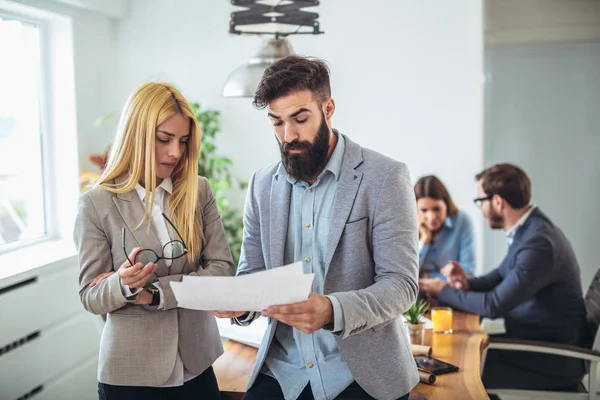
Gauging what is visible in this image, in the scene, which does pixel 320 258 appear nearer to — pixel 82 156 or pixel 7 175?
pixel 7 175

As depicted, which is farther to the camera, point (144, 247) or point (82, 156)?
point (82, 156)

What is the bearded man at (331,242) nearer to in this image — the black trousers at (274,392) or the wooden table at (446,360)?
the black trousers at (274,392)

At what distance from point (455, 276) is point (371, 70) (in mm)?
1661

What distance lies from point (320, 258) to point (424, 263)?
1.76 meters

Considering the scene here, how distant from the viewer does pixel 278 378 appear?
70.1 inches

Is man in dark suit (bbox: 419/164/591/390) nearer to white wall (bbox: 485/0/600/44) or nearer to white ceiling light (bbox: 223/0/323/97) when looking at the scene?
white ceiling light (bbox: 223/0/323/97)

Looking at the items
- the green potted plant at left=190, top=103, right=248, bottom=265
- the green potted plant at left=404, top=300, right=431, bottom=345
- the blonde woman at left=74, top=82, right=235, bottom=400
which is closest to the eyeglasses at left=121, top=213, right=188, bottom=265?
the blonde woman at left=74, top=82, right=235, bottom=400

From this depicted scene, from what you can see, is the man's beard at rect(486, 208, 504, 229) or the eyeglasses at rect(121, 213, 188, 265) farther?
the man's beard at rect(486, 208, 504, 229)

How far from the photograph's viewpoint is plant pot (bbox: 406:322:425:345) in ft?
7.84

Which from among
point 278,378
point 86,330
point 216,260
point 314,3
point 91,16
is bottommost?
point 86,330

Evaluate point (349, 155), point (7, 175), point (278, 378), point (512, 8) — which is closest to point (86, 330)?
point (7, 175)

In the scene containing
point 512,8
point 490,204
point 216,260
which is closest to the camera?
point 216,260

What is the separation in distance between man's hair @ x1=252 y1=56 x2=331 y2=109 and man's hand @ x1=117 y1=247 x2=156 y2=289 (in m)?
0.51

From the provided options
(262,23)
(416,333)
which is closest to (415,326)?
(416,333)
